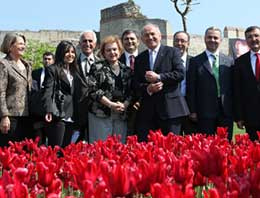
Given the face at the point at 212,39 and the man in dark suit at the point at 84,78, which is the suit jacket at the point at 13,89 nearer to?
the man in dark suit at the point at 84,78

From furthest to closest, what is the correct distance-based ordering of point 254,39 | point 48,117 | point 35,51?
point 35,51 → point 254,39 → point 48,117

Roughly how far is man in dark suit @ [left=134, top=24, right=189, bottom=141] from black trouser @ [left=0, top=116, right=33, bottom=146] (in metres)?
1.26

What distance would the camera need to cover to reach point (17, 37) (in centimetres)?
561

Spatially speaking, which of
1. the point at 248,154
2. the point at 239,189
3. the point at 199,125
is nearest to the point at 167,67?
the point at 199,125

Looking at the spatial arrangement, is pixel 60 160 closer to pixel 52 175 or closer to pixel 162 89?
pixel 52 175

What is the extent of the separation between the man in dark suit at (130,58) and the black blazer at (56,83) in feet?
2.32

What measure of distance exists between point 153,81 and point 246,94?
1351 millimetres

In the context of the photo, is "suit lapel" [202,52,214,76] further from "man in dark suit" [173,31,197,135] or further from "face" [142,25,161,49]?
"face" [142,25,161,49]

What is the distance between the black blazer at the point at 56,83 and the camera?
588 centimetres

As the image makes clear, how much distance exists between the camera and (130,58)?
6.41 meters

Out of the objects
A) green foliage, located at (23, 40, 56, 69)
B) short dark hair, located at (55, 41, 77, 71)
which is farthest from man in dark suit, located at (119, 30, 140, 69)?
green foliage, located at (23, 40, 56, 69)

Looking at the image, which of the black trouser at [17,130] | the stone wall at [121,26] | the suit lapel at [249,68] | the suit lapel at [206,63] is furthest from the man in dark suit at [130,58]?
the stone wall at [121,26]

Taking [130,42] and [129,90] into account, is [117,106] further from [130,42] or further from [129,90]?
[130,42]

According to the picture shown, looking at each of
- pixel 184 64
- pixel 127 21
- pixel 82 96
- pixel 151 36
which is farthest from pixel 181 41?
pixel 127 21
